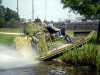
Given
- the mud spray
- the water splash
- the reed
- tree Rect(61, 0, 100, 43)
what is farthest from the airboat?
tree Rect(61, 0, 100, 43)

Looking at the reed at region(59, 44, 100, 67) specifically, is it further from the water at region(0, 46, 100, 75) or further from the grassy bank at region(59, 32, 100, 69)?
the water at region(0, 46, 100, 75)

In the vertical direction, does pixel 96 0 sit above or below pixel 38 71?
above

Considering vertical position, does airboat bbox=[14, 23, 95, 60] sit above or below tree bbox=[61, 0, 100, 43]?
below

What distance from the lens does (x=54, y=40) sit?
2130 cm

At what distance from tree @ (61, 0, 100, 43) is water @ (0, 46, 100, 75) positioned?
10.7m

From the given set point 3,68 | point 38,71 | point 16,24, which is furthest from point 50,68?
point 16,24

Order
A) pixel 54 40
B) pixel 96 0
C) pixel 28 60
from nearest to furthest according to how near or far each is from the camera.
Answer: pixel 28 60
pixel 54 40
pixel 96 0

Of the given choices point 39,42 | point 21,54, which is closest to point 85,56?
point 39,42

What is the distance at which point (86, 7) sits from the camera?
97.5ft

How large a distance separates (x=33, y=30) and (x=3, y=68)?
3881 millimetres

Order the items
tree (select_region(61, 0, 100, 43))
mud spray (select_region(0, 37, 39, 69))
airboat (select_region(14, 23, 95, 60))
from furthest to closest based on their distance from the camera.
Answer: tree (select_region(61, 0, 100, 43)) → airboat (select_region(14, 23, 95, 60)) → mud spray (select_region(0, 37, 39, 69))

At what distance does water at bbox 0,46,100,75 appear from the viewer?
16188mm

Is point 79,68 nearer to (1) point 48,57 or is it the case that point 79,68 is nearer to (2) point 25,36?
(1) point 48,57

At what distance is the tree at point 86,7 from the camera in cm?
2931
